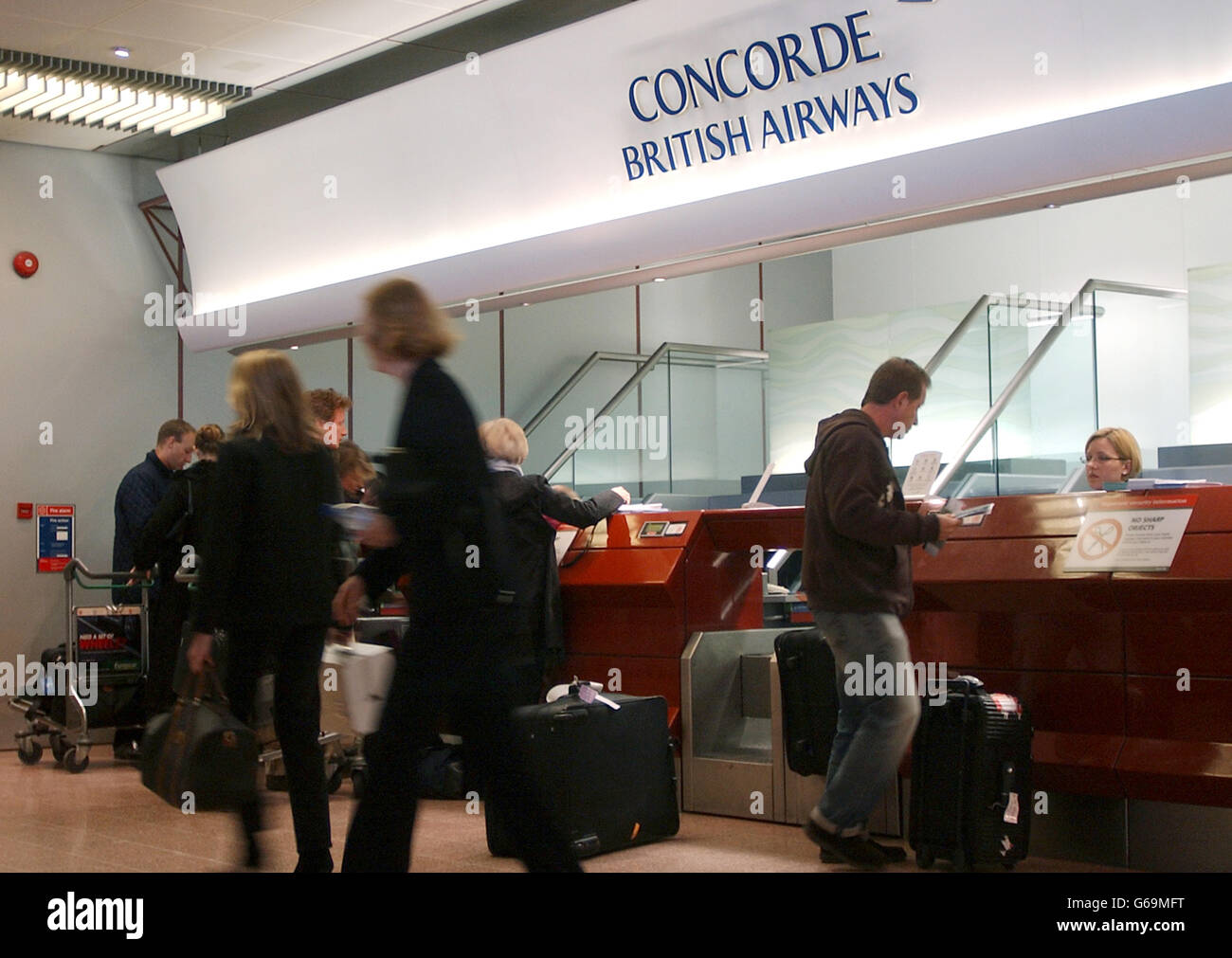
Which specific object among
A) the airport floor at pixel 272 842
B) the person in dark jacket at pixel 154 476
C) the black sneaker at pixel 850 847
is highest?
the person in dark jacket at pixel 154 476

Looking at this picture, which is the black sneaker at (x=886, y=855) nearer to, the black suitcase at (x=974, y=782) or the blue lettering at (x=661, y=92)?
the black suitcase at (x=974, y=782)

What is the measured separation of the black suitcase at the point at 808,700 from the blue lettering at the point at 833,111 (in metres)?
2.13

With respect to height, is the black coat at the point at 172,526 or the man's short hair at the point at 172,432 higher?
the man's short hair at the point at 172,432

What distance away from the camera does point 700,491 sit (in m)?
11.6

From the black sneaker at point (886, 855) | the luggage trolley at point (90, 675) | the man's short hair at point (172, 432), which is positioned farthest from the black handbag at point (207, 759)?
the man's short hair at point (172, 432)

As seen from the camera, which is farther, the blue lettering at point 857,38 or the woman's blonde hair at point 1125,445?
the woman's blonde hair at point 1125,445

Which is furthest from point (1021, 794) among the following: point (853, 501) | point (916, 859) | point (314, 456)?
point (314, 456)

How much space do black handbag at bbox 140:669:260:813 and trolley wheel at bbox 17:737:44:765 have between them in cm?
467

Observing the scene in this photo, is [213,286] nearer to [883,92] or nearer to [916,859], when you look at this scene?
[883,92]

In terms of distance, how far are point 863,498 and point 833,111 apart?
Result: 2148 mm

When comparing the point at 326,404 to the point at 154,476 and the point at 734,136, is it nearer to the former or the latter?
the point at 734,136

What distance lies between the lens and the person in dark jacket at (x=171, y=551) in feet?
22.7

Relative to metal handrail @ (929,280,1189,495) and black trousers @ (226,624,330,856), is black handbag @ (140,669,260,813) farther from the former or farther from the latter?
metal handrail @ (929,280,1189,495)

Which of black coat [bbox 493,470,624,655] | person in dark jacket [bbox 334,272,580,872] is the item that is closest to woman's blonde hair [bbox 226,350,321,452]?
person in dark jacket [bbox 334,272,580,872]
